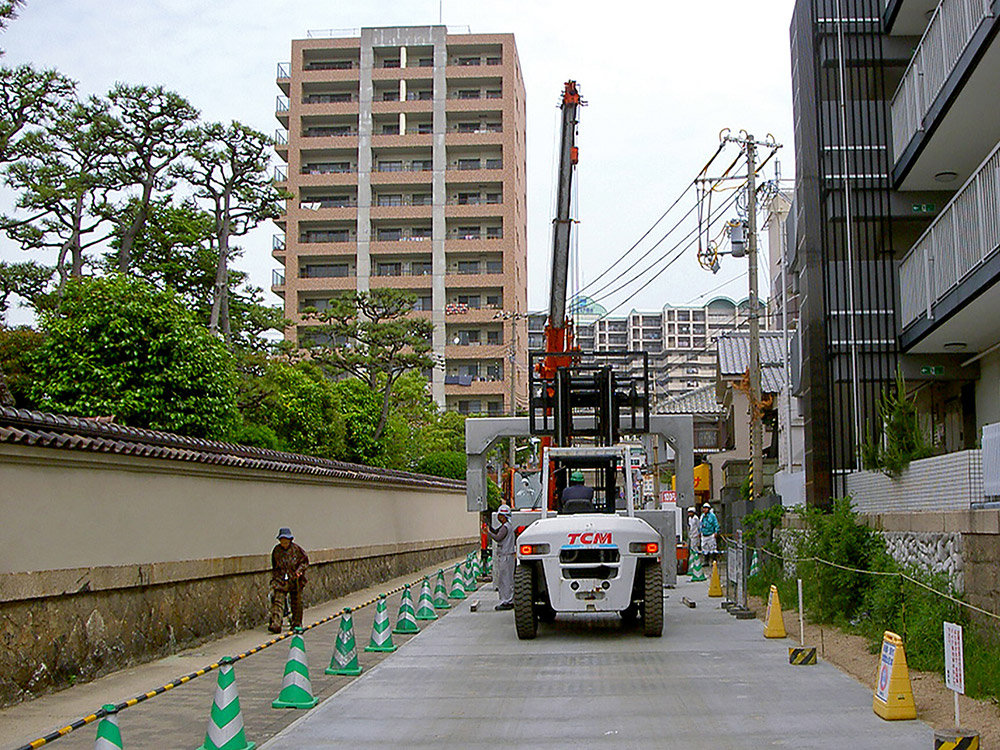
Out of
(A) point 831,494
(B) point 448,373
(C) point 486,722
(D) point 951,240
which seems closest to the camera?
(C) point 486,722

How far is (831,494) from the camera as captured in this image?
1958 cm

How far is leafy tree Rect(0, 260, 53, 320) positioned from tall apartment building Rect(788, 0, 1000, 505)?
22.8 m

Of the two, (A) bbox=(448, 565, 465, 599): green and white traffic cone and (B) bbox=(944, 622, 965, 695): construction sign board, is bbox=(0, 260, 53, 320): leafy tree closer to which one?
(A) bbox=(448, 565, 465, 599): green and white traffic cone

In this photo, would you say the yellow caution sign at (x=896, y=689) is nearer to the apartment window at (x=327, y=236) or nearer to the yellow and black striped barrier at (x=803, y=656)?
the yellow and black striped barrier at (x=803, y=656)

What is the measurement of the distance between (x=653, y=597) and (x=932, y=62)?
9263 mm

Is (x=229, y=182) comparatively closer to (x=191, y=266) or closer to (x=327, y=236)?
(x=191, y=266)

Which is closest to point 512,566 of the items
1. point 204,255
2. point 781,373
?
point 204,255

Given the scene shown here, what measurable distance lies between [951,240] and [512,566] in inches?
349

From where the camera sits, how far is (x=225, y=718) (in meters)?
8.19

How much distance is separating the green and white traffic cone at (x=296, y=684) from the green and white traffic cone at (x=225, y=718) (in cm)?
207

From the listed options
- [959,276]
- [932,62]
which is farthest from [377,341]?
[959,276]

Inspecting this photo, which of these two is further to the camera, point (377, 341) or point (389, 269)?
point (389, 269)

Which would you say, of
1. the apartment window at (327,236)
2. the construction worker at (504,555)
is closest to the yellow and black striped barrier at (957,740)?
the construction worker at (504,555)

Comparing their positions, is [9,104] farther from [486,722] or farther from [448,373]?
[448,373]
